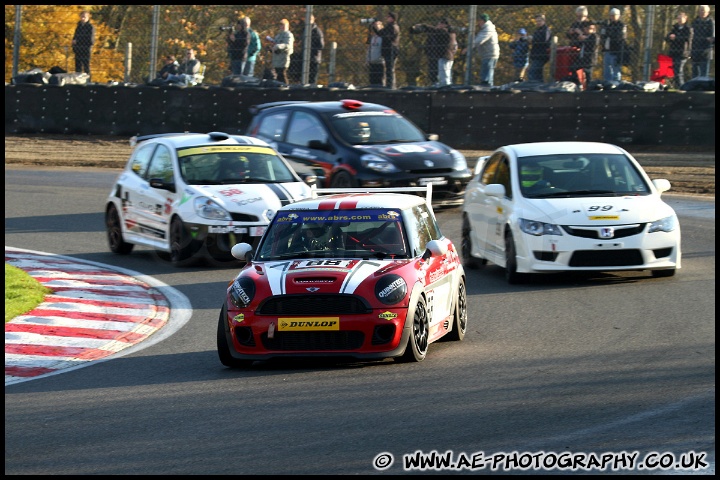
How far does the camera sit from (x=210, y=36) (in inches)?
1270

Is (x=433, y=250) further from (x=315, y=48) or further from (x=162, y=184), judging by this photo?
(x=315, y=48)

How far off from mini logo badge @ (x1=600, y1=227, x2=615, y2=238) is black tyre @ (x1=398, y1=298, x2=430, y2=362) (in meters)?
4.21

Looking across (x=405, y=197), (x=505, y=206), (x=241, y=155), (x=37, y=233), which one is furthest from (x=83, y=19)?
(x=405, y=197)

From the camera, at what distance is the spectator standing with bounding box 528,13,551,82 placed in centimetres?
2688

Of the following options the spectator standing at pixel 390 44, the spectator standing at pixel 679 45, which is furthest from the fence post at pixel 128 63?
the spectator standing at pixel 679 45

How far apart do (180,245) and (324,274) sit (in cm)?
636

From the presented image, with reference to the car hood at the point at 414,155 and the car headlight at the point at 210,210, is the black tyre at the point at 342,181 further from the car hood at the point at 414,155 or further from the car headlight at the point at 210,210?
the car headlight at the point at 210,210

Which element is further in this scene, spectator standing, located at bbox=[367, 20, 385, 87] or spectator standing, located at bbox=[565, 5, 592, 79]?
spectator standing, located at bbox=[367, 20, 385, 87]

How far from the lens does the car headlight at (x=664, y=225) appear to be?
44.9 feet

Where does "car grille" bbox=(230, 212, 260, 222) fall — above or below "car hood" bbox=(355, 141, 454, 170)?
below

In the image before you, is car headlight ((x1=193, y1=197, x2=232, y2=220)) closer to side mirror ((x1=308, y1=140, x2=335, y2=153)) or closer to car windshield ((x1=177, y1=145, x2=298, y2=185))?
car windshield ((x1=177, y1=145, x2=298, y2=185))

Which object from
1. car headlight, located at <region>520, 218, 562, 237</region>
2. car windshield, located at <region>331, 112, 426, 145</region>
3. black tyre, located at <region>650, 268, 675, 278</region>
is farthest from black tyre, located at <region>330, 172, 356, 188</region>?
black tyre, located at <region>650, 268, 675, 278</region>

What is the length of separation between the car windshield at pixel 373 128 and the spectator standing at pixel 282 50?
8.82m

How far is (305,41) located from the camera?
28.8m
